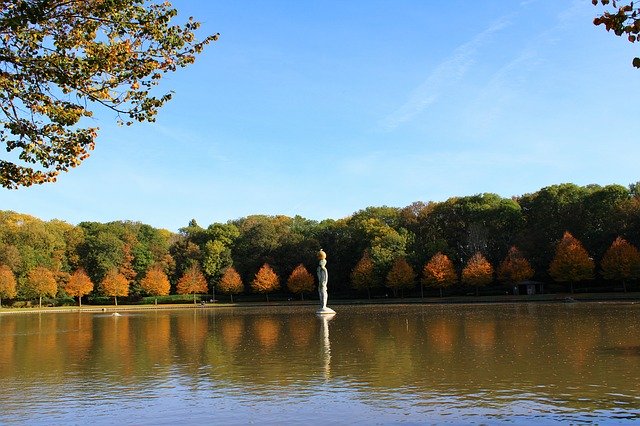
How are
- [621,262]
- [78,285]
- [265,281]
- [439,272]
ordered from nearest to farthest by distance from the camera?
1. [621,262]
2. [439,272]
3. [78,285]
4. [265,281]

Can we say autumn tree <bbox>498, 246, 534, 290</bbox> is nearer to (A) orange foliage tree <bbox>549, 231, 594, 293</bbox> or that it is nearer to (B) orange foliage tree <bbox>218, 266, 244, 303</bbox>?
(A) orange foliage tree <bbox>549, 231, 594, 293</bbox>

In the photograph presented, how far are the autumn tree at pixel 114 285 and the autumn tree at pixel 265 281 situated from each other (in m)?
17.1

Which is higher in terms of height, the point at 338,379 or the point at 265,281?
the point at 265,281

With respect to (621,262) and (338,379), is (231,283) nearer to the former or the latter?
(621,262)

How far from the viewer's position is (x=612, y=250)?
56844 millimetres

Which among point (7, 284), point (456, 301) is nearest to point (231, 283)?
point (7, 284)

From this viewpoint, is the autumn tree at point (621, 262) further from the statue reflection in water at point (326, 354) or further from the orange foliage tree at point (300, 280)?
the statue reflection in water at point (326, 354)

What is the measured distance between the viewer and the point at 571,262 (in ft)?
192

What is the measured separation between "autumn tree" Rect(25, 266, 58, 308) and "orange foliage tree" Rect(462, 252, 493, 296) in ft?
165

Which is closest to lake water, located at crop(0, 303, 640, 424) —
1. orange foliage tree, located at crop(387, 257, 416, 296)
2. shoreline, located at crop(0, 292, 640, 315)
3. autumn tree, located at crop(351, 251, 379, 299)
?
shoreline, located at crop(0, 292, 640, 315)

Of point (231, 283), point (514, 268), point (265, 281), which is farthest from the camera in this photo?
point (231, 283)

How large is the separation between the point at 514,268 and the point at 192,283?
42.7 meters

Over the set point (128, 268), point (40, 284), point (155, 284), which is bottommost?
point (155, 284)

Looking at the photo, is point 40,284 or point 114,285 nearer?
point 40,284
